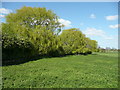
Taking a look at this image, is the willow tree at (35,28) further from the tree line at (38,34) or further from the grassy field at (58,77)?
the grassy field at (58,77)

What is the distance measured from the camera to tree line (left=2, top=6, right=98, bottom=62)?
902 cm

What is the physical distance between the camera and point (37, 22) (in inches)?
497

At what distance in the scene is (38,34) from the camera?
11227mm

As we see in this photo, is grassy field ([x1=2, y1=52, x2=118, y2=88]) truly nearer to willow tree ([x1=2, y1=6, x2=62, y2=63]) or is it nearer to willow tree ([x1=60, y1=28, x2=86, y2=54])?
willow tree ([x1=2, y1=6, x2=62, y2=63])

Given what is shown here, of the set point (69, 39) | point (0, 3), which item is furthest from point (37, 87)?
point (69, 39)

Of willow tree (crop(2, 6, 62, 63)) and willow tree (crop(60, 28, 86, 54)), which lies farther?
willow tree (crop(60, 28, 86, 54))

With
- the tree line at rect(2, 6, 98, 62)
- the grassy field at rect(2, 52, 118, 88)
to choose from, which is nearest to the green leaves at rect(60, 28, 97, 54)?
the tree line at rect(2, 6, 98, 62)

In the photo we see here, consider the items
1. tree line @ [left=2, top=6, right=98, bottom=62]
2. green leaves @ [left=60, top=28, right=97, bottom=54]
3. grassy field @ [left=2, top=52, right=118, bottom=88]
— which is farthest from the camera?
green leaves @ [left=60, top=28, right=97, bottom=54]

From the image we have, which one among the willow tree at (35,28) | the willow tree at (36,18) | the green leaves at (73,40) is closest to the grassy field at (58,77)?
the willow tree at (35,28)

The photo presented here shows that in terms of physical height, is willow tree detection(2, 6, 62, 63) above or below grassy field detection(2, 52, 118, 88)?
above

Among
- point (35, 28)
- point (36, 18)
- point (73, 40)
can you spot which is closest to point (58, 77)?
point (35, 28)

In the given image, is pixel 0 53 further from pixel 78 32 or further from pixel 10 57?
pixel 78 32

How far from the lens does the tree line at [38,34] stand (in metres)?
9.02

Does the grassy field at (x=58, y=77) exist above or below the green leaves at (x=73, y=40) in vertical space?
below
